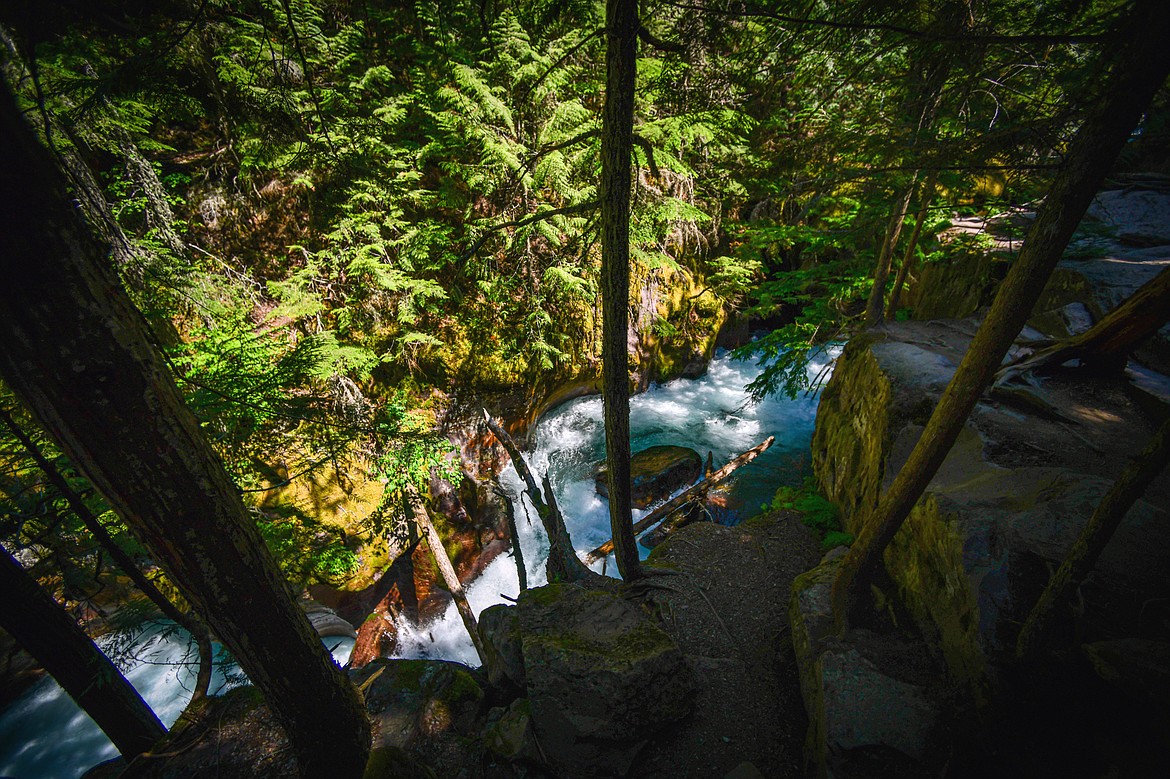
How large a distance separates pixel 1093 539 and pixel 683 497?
784 centimetres

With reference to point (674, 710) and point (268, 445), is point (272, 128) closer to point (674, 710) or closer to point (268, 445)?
point (268, 445)

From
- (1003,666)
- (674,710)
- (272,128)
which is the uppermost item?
(272,128)

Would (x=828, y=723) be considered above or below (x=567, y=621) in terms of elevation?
above

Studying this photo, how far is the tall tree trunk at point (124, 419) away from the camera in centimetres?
158

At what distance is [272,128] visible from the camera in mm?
6160

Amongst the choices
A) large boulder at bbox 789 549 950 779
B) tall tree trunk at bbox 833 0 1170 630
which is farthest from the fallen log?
tall tree trunk at bbox 833 0 1170 630

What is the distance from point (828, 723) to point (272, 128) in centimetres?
1067

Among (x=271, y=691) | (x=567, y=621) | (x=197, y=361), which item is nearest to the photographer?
(x=271, y=691)

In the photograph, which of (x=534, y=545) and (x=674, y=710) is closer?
(x=674, y=710)

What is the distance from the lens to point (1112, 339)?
5199mm

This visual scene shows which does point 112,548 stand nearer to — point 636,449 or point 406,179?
point 406,179

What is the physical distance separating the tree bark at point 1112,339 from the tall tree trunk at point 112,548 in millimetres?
11640

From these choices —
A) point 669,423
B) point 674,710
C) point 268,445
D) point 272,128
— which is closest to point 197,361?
point 268,445

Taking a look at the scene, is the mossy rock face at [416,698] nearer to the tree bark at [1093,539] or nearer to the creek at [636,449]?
the creek at [636,449]
